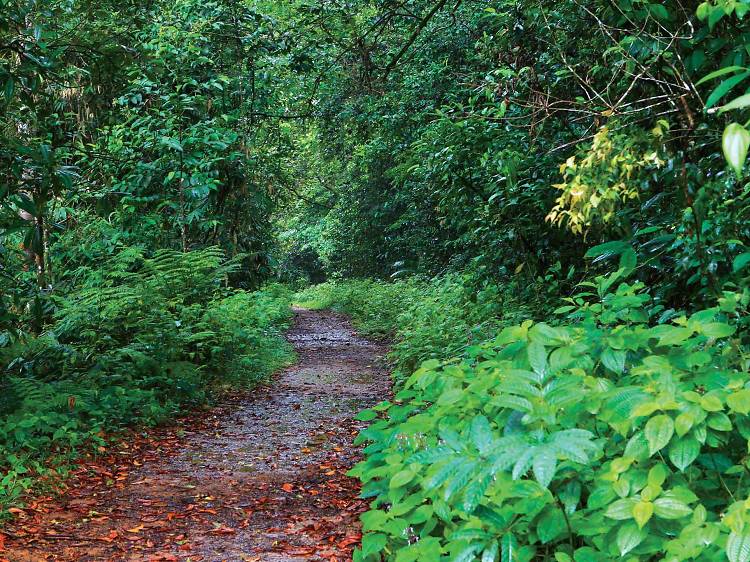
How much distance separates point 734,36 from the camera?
3779 millimetres

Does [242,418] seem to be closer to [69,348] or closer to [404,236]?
[69,348]

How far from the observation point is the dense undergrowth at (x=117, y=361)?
5918 millimetres

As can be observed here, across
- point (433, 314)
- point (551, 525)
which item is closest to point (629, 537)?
point (551, 525)

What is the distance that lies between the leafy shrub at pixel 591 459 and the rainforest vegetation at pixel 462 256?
12 mm

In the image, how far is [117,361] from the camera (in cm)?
766

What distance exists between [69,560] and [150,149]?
716 centimetres

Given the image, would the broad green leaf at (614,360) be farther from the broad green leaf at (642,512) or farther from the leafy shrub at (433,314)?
the leafy shrub at (433,314)

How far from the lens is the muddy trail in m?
4.24

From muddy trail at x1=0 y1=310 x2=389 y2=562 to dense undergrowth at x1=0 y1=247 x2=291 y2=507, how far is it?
1.16ft

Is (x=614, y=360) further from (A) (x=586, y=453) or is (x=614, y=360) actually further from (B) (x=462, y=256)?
(B) (x=462, y=256)

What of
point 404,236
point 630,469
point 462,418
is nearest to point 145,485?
point 462,418

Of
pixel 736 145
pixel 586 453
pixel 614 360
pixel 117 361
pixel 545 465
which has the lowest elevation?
pixel 117 361

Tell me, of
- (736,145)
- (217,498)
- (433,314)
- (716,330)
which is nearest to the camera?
(736,145)

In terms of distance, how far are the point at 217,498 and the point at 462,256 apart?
785cm
